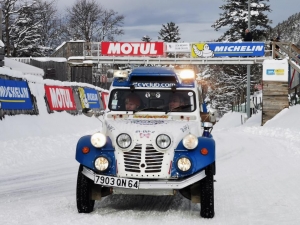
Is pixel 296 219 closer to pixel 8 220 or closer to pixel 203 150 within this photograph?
pixel 203 150

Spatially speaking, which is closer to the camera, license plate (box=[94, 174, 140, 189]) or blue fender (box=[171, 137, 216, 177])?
license plate (box=[94, 174, 140, 189])

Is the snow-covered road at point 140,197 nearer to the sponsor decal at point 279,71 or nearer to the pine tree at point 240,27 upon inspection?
the sponsor decal at point 279,71

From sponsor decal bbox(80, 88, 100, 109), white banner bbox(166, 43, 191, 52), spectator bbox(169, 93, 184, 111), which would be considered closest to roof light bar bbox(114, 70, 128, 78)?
spectator bbox(169, 93, 184, 111)

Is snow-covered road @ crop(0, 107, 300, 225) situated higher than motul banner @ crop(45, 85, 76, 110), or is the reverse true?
motul banner @ crop(45, 85, 76, 110)

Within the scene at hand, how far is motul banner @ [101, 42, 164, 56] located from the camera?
106 ft

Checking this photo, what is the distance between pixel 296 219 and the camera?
6.30 meters

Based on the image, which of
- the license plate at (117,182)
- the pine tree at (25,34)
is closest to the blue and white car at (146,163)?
Answer: the license plate at (117,182)

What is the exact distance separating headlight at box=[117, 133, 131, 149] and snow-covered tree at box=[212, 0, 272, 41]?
155 ft

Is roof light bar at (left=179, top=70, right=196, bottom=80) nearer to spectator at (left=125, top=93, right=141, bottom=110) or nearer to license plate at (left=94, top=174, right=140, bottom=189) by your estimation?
spectator at (left=125, top=93, right=141, bottom=110)

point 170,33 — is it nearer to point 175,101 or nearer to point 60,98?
point 60,98

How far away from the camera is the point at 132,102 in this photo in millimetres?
7828

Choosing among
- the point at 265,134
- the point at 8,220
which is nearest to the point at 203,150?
the point at 8,220

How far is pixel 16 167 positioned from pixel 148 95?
4.68 meters

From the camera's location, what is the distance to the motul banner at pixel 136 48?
32.3 metres
